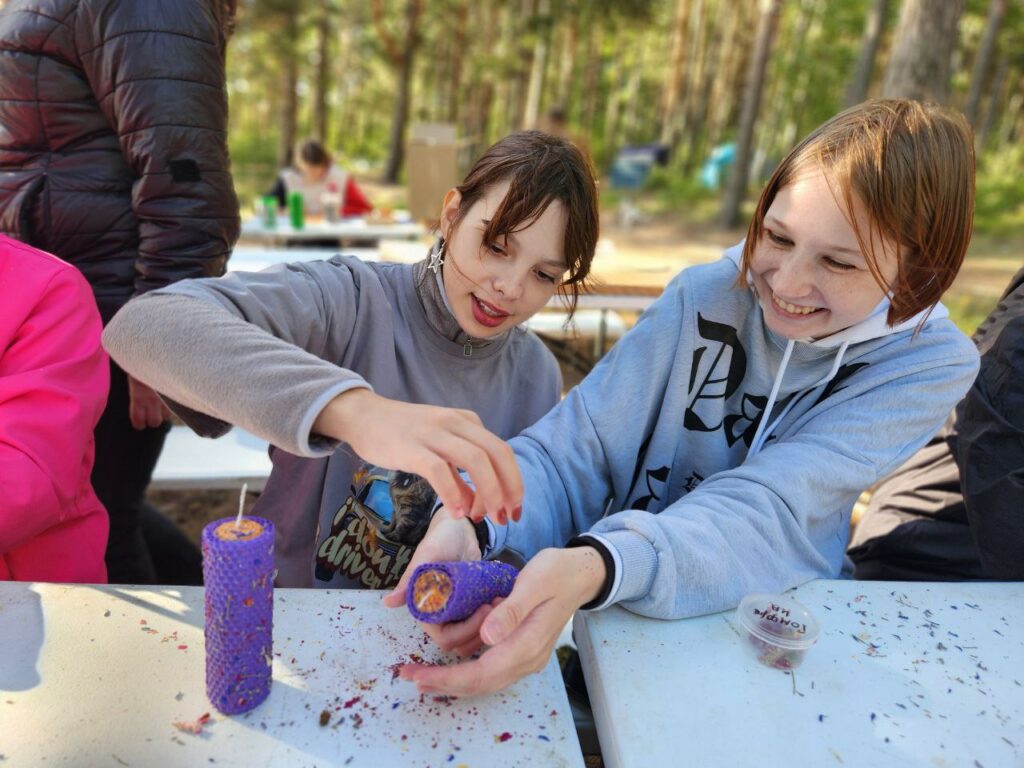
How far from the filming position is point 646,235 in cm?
1434

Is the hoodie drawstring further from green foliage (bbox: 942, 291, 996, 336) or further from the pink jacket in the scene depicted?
green foliage (bbox: 942, 291, 996, 336)

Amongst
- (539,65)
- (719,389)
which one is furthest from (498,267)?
(539,65)

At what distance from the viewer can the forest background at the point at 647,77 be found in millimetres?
13711

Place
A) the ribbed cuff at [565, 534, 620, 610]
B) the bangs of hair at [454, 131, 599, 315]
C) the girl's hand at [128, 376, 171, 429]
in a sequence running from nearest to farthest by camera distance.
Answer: the ribbed cuff at [565, 534, 620, 610] < the bangs of hair at [454, 131, 599, 315] < the girl's hand at [128, 376, 171, 429]

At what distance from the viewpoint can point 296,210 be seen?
20.2ft

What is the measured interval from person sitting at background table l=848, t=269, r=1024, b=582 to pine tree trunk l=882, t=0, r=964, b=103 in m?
6.08

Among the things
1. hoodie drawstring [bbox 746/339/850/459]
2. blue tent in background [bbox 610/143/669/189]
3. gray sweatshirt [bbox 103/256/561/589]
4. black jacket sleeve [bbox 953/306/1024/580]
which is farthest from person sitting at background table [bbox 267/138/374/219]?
blue tent in background [bbox 610/143/669/189]

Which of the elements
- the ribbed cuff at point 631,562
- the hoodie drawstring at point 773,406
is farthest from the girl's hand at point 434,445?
the hoodie drawstring at point 773,406

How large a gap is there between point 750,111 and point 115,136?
39.3 feet

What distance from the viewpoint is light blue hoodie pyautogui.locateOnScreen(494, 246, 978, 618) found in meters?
1.19

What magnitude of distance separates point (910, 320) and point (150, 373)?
1.32m

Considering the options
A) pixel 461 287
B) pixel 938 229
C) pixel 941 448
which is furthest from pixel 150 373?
pixel 941 448

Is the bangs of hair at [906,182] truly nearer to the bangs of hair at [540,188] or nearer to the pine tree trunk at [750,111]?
the bangs of hair at [540,188]

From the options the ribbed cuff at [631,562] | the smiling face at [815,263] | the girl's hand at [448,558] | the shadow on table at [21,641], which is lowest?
the shadow on table at [21,641]
